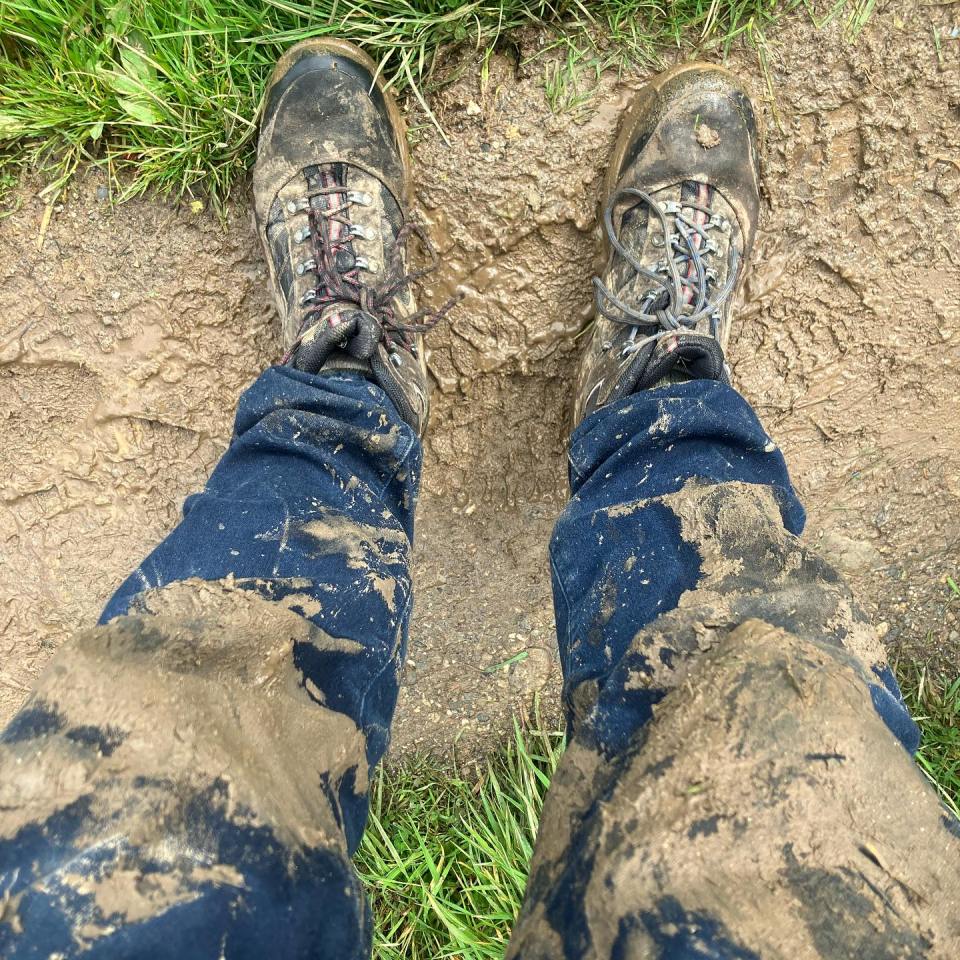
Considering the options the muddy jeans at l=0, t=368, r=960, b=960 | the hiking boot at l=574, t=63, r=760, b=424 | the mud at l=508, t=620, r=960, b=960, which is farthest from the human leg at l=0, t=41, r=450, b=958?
the hiking boot at l=574, t=63, r=760, b=424

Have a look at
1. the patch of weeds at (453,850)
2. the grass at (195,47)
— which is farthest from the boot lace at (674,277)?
the patch of weeds at (453,850)

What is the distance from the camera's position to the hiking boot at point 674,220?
4.57ft

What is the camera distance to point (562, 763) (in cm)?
83

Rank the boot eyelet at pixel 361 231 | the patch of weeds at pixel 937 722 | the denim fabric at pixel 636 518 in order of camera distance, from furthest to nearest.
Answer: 1. the patch of weeds at pixel 937 722
2. the boot eyelet at pixel 361 231
3. the denim fabric at pixel 636 518

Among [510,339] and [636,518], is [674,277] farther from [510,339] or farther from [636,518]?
[636,518]

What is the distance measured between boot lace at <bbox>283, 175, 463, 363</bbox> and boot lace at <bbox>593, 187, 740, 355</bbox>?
34 centimetres

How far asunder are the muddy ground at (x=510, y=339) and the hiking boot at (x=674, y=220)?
0.05m

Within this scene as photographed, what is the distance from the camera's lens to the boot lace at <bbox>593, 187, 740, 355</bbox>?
1.42 m

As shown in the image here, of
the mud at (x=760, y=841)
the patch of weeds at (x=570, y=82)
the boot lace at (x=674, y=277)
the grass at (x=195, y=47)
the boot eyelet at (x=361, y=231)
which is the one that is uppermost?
the grass at (x=195, y=47)

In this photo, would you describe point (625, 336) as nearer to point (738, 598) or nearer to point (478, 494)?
point (478, 494)

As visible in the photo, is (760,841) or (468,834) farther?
(468,834)

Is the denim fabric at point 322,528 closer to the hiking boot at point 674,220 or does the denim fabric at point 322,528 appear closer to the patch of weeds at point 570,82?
the hiking boot at point 674,220

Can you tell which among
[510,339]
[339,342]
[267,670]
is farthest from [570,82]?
[267,670]

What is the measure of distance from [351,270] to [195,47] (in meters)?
0.48
